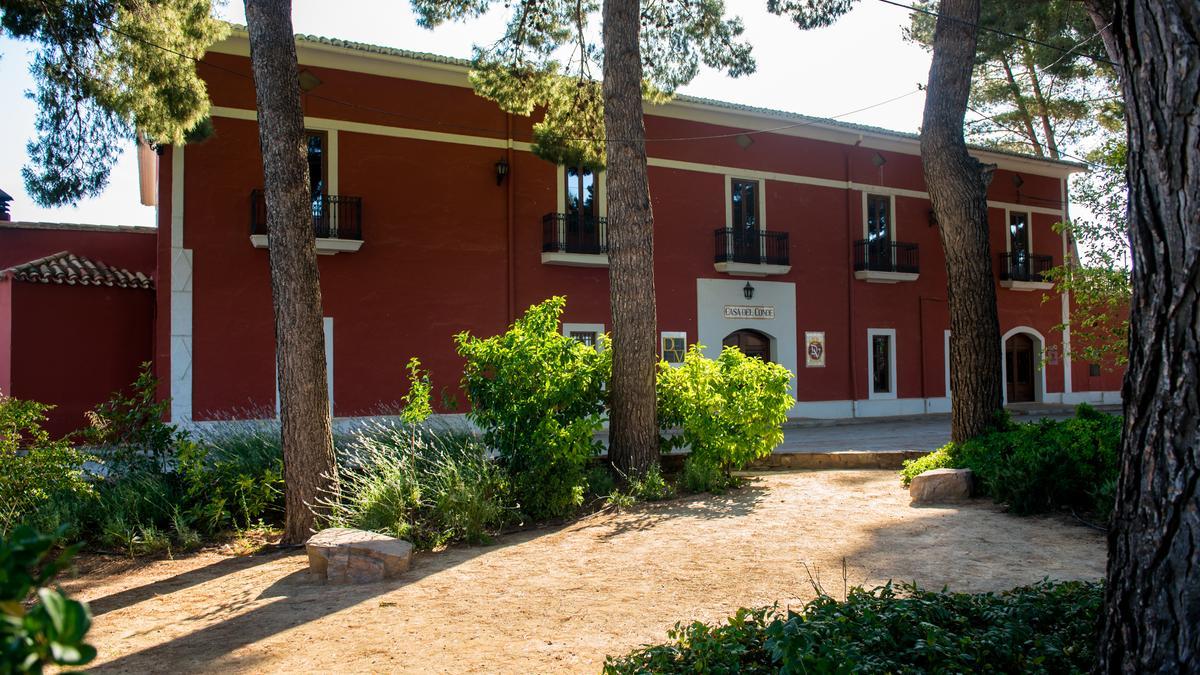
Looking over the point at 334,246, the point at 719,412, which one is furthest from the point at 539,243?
the point at 719,412

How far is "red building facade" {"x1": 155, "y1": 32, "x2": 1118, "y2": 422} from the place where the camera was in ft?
44.4

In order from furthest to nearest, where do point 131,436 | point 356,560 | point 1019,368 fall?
point 1019,368, point 131,436, point 356,560

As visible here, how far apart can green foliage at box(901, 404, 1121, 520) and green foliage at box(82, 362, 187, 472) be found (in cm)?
754

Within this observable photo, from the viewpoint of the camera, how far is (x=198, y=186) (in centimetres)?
1342

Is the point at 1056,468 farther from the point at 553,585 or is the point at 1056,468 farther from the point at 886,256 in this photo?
the point at 886,256

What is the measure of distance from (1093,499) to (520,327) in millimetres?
5176

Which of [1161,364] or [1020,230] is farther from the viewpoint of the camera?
[1020,230]

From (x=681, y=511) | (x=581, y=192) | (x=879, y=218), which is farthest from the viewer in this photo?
(x=879, y=218)

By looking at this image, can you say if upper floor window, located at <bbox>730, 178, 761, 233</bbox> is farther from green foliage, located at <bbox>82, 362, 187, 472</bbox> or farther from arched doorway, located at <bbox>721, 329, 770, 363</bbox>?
green foliage, located at <bbox>82, 362, 187, 472</bbox>

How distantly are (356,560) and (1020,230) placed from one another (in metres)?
22.7

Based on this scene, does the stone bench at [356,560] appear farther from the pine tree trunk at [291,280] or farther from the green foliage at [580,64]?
the green foliage at [580,64]

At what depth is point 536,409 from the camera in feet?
24.3

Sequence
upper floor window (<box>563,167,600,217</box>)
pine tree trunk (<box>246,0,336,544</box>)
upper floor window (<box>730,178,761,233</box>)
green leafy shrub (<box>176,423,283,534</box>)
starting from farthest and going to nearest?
upper floor window (<box>730,178,761,233</box>), upper floor window (<box>563,167,600,217</box>), green leafy shrub (<box>176,423,283,534</box>), pine tree trunk (<box>246,0,336,544</box>)

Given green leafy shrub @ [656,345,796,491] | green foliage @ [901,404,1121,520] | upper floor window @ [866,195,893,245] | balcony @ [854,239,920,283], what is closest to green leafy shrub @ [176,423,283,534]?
green leafy shrub @ [656,345,796,491]
